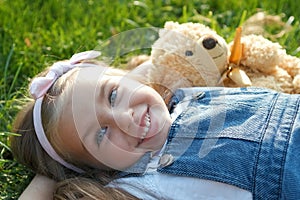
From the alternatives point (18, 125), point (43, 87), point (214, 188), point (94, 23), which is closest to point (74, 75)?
point (43, 87)

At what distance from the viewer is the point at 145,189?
1.52m

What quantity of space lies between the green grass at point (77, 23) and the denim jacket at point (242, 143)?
1.99 feet

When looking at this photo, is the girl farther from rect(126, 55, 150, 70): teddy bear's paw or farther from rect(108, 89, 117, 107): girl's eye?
rect(126, 55, 150, 70): teddy bear's paw

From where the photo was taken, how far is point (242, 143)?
150 centimetres

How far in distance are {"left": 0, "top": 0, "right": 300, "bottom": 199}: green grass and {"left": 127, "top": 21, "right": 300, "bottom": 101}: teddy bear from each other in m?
0.31

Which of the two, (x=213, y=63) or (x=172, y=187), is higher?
(x=213, y=63)

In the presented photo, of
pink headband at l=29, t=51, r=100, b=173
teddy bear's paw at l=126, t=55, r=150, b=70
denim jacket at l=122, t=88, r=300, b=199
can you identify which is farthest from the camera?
teddy bear's paw at l=126, t=55, r=150, b=70

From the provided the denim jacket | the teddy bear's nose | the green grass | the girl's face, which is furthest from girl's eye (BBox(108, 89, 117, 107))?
the green grass

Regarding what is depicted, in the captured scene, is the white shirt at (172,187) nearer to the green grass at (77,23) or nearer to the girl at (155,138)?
the girl at (155,138)

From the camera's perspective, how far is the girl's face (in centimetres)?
157

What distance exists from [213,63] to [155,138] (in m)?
0.33

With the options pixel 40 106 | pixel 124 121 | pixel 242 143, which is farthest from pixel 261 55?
pixel 40 106

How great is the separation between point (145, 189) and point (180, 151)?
0.13 meters

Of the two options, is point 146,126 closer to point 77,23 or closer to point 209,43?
point 209,43
